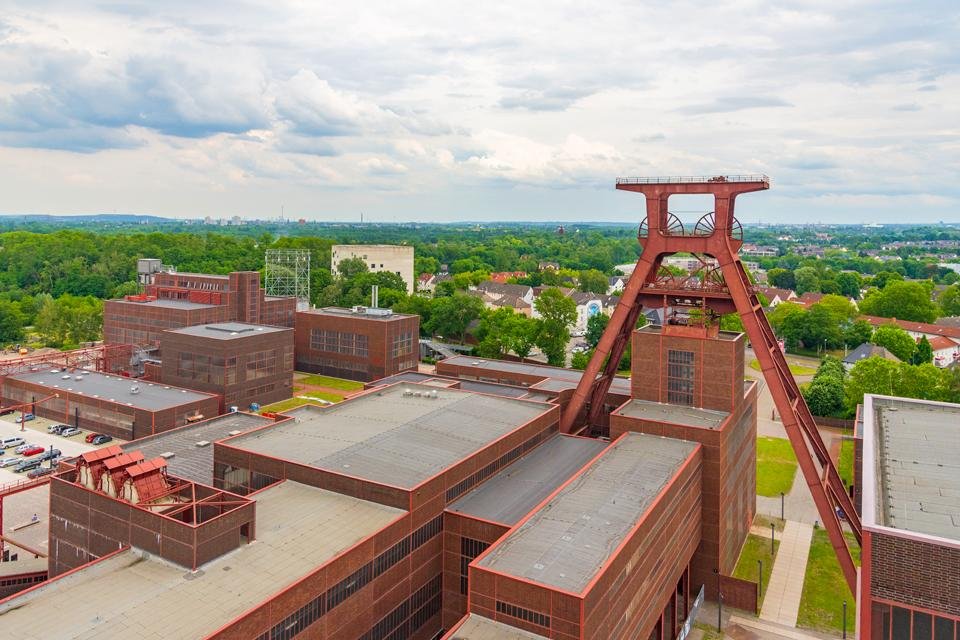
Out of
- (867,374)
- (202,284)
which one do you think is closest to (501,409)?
(867,374)

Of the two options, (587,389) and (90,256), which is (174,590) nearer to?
(587,389)

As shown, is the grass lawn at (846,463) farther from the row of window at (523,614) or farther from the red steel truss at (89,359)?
the red steel truss at (89,359)

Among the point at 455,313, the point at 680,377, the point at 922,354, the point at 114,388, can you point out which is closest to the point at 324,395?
the point at 114,388

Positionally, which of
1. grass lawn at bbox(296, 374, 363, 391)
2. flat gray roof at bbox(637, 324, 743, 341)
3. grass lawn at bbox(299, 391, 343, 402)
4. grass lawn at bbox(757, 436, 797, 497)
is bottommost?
grass lawn at bbox(757, 436, 797, 497)

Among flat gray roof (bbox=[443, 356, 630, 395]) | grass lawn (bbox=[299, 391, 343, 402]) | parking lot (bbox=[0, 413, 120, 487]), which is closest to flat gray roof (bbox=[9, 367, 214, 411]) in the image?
parking lot (bbox=[0, 413, 120, 487])

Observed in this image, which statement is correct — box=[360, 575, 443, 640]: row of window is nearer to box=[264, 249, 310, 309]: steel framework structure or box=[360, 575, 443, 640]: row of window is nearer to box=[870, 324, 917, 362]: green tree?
box=[264, 249, 310, 309]: steel framework structure

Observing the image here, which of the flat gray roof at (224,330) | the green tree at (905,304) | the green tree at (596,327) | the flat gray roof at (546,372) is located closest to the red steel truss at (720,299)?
the flat gray roof at (546,372)
